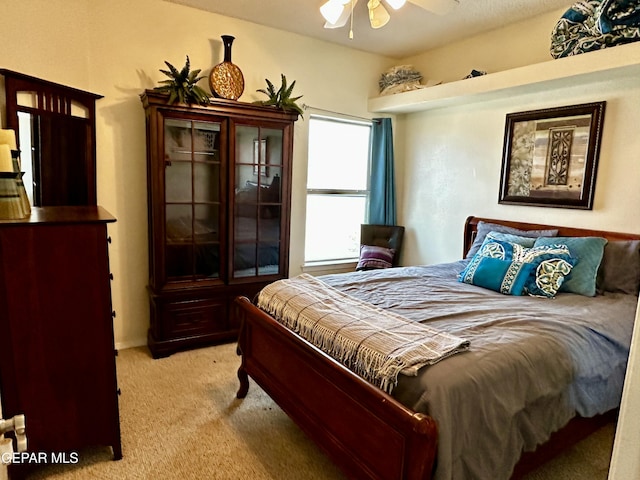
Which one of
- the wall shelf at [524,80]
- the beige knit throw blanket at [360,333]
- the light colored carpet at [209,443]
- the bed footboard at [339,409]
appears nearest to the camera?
the bed footboard at [339,409]

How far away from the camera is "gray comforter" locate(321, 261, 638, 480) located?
1.46 metres

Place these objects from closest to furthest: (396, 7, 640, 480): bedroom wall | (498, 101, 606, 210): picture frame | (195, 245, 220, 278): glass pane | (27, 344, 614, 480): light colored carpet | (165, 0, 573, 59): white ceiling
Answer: (27, 344, 614, 480): light colored carpet < (396, 7, 640, 480): bedroom wall < (498, 101, 606, 210): picture frame < (165, 0, 573, 59): white ceiling < (195, 245, 220, 278): glass pane

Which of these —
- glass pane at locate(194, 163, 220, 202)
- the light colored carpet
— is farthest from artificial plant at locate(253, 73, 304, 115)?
the light colored carpet

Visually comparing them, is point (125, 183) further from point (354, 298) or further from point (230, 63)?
point (354, 298)

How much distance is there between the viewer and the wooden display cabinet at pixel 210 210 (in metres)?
3.11

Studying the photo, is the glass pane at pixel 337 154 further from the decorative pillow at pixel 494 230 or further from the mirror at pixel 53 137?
the mirror at pixel 53 137

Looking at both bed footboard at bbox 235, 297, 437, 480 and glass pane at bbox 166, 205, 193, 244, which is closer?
bed footboard at bbox 235, 297, 437, 480

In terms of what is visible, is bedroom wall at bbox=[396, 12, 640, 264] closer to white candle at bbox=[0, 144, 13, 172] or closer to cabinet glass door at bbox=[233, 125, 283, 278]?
cabinet glass door at bbox=[233, 125, 283, 278]

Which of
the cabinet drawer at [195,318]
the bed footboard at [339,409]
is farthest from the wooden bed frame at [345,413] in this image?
the cabinet drawer at [195,318]

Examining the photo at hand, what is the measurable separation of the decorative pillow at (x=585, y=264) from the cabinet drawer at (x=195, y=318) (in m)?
2.57

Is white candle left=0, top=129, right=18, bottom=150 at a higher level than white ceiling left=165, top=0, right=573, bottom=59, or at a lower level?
lower

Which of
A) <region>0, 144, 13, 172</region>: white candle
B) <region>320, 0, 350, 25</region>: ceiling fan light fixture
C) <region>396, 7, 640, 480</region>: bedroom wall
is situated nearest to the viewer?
<region>0, 144, 13, 172</region>: white candle

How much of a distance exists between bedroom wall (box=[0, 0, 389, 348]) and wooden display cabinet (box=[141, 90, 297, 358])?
182 mm

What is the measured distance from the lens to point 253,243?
11.6 feet
